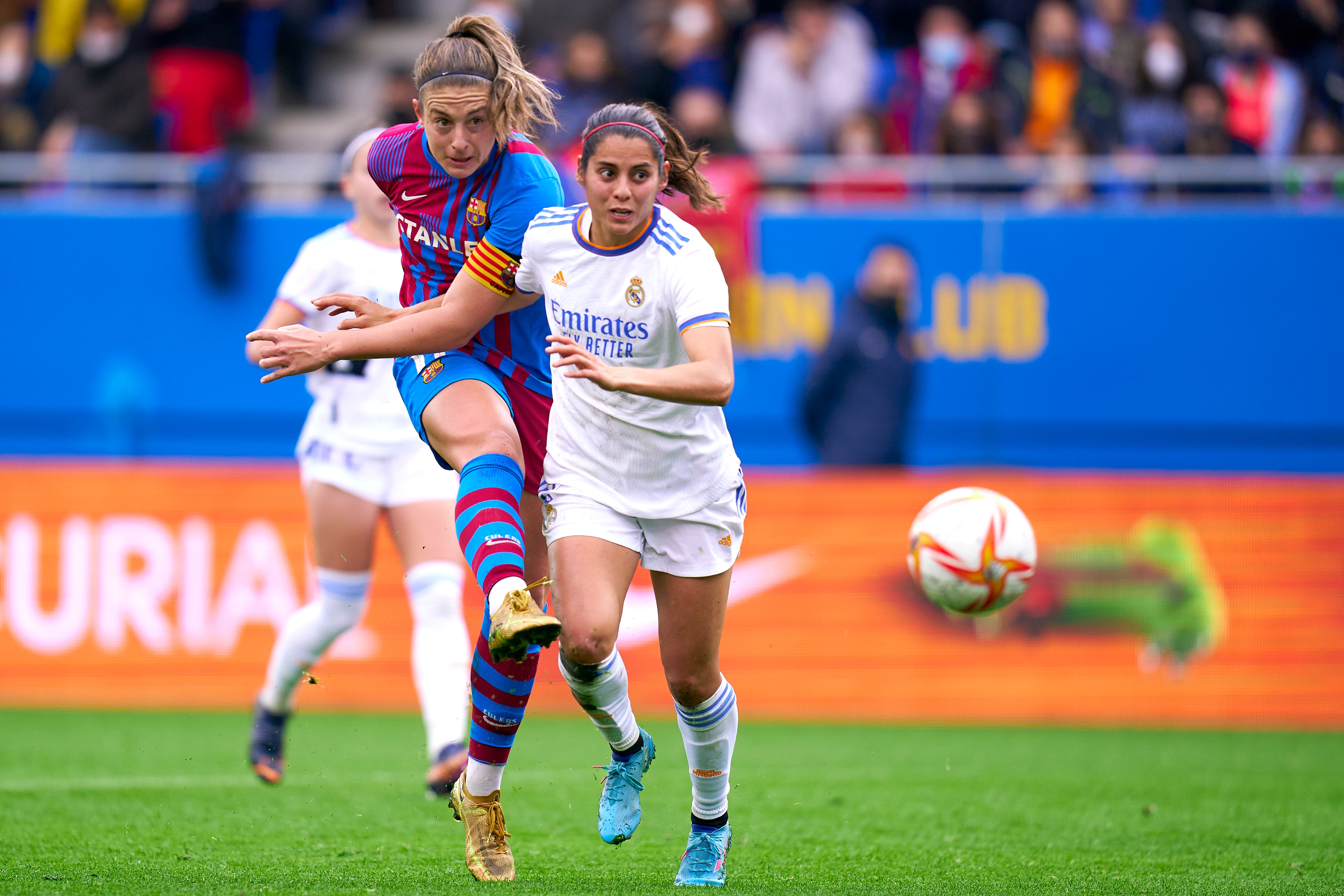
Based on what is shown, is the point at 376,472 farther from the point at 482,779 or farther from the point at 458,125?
the point at 458,125

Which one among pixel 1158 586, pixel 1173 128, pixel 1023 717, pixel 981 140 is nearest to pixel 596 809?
pixel 1023 717

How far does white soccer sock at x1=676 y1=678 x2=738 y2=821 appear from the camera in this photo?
5.29 metres

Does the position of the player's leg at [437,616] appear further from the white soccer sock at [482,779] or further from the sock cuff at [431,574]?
the white soccer sock at [482,779]

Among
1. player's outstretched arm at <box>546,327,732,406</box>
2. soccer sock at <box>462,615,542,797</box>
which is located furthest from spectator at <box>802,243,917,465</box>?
player's outstretched arm at <box>546,327,732,406</box>

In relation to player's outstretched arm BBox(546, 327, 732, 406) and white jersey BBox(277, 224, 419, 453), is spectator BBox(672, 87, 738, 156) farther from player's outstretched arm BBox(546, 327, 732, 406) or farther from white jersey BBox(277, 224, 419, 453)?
player's outstretched arm BBox(546, 327, 732, 406)

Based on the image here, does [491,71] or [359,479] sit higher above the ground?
[491,71]

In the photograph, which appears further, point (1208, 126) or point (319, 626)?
point (1208, 126)

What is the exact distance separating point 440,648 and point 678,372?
2710 millimetres

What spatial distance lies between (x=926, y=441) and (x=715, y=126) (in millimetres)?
3190

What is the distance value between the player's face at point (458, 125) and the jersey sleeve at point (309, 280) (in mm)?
2078

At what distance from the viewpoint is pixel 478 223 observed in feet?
17.3

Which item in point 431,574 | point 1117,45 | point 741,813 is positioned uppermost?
point 1117,45

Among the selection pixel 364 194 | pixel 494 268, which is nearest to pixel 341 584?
pixel 364 194

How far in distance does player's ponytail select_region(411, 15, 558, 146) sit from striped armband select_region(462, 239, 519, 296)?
0.39 meters
